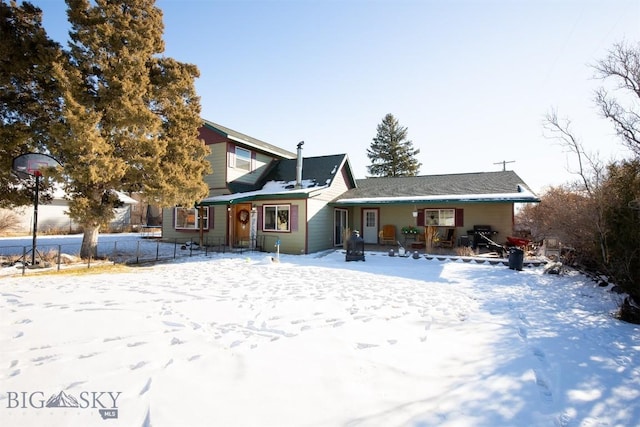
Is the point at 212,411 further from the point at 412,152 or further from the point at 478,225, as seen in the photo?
the point at 412,152

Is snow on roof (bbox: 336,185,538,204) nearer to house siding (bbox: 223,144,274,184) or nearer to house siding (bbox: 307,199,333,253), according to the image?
house siding (bbox: 307,199,333,253)

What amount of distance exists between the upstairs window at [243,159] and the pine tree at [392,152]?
22.3 meters

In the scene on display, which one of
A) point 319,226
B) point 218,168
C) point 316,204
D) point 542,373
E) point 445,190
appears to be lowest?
point 542,373

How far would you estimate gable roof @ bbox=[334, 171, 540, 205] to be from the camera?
14.0 metres

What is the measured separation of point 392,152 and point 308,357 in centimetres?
3507

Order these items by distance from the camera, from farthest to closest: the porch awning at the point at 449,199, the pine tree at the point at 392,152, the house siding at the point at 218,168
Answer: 1. the pine tree at the point at 392,152
2. the house siding at the point at 218,168
3. the porch awning at the point at 449,199

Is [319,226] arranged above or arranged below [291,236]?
above

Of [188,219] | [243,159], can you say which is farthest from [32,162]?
[243,159]

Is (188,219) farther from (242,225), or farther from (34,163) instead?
(34,163)

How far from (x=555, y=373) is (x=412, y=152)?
35.6 metres

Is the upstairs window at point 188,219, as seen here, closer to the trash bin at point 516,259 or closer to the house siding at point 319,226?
the house siding at point 319,226

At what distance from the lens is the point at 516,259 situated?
10.7 meters

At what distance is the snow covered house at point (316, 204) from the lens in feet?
47.9

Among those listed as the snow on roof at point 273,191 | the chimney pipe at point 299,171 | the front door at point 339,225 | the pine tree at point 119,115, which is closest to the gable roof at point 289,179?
the snow on roof at point 273,191
